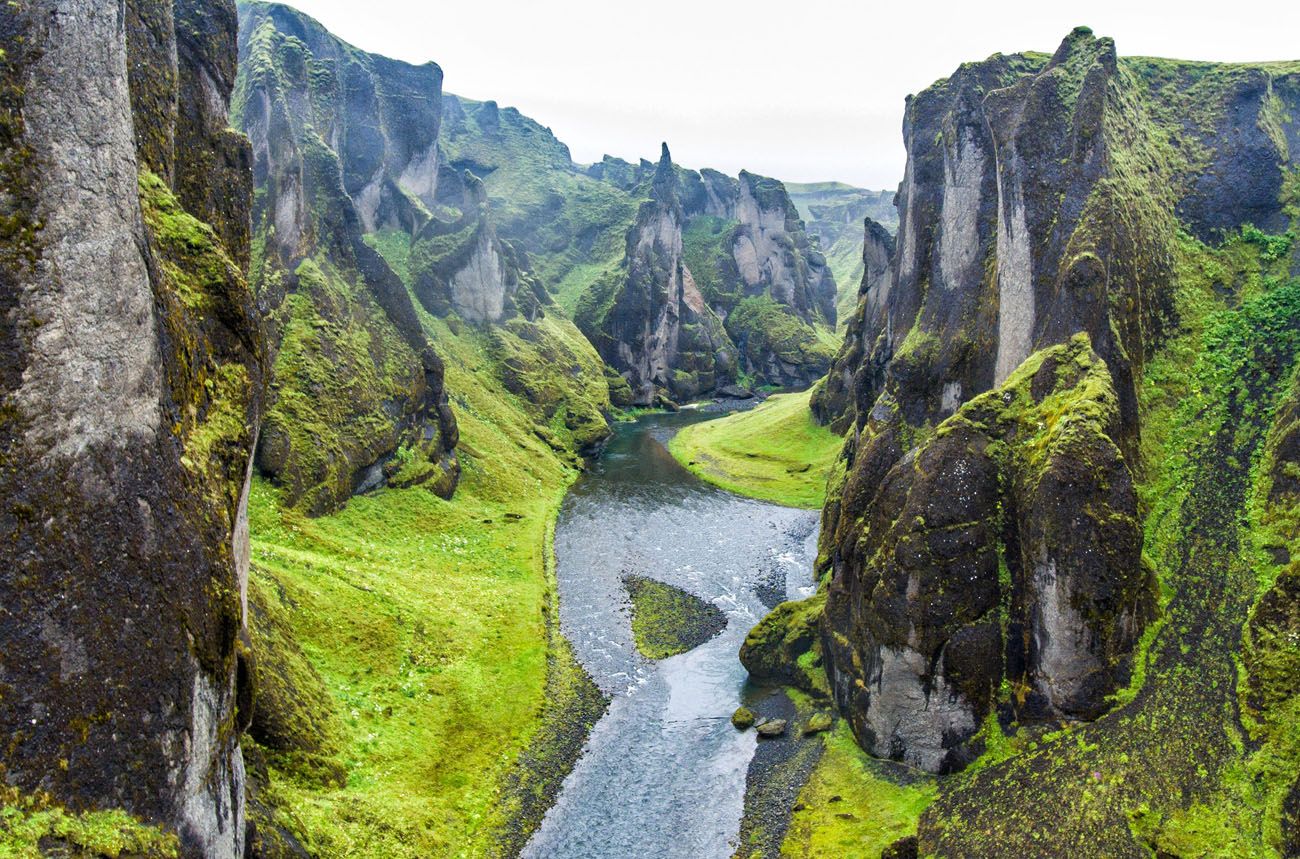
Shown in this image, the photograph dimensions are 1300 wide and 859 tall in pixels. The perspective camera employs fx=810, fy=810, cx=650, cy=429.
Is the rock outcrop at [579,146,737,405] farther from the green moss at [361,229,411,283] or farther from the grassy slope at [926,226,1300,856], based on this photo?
the grassy slope at [926,226,1300,856]

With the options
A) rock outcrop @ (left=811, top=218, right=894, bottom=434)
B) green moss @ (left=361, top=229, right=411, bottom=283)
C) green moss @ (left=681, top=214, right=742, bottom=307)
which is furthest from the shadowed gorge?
green moss @ (left=681, top=214, right=742, bottom=307)

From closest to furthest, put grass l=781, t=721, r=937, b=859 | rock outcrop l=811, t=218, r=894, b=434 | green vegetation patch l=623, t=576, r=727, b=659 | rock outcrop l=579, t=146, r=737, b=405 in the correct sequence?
grass l=781, t=721, r=937, b=859, green vegetation patch l=623, t=576, r=727, b=659, rock outcrop l=811, t=218, r=894, b=434, rock outcrop l=579, t=146, r=737, b=405

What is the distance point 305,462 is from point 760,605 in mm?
33517

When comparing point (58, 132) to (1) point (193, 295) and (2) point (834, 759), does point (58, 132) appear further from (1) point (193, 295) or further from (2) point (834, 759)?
(2) point (834, 759)

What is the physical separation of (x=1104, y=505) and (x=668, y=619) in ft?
96.2

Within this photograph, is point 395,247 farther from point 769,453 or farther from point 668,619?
point 668,619

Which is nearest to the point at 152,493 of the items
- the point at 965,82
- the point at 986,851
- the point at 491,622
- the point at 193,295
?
the point at 193,295

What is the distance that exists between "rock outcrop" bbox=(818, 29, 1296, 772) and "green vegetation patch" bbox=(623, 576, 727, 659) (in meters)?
9.57

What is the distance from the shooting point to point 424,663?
41844mm

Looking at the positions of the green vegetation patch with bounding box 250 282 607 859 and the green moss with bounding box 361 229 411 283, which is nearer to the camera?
the green vegetation patch with bounding box 250 282 607 859

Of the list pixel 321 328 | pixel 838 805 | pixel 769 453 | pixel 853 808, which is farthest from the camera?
pixel 769 453

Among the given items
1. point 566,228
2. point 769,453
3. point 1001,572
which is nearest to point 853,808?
point 1001,572

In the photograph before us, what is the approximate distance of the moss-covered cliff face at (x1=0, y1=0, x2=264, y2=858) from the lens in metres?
15.3

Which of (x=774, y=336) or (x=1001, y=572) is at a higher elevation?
(x=774, y=336)
